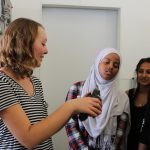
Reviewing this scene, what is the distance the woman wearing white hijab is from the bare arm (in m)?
1.03

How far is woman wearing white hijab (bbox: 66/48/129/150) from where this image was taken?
1897mm

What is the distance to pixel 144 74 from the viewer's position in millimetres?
2184

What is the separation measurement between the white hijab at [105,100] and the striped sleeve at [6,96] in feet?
3.59

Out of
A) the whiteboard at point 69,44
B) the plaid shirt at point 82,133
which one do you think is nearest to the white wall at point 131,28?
the whiteboard at point 69,44

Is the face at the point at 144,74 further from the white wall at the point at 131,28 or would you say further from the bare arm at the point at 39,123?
the bare arm at the point at 39,123

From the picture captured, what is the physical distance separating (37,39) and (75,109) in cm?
30

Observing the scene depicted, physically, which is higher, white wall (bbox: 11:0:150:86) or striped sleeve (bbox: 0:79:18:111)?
white wall (bbox: 11:0:150:86)

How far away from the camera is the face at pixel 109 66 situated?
197cm

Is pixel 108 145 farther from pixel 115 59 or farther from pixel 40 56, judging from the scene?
pixel 40 56

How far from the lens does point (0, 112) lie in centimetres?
81

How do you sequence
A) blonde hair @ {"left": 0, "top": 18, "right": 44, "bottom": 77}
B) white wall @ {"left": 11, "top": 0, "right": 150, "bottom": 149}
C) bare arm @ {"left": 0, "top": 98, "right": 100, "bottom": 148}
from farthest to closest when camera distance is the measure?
white wall @ {"left": 11, "top": 0, "right": 150, "bottom": 149}, blonde hair @ {"left": 0, "top": 18, "right": 44, "bottom": 77}, bare arm @ {"left": 0, "top": 98, "right": 100, "bottom": 148}

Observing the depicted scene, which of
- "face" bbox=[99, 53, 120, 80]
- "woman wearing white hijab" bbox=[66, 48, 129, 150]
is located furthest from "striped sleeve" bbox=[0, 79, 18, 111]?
"face" bbox=[99, 53, 120, 80]

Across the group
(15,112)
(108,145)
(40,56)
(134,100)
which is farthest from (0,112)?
(134,100)

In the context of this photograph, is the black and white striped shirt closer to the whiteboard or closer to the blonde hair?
the blonde hair
